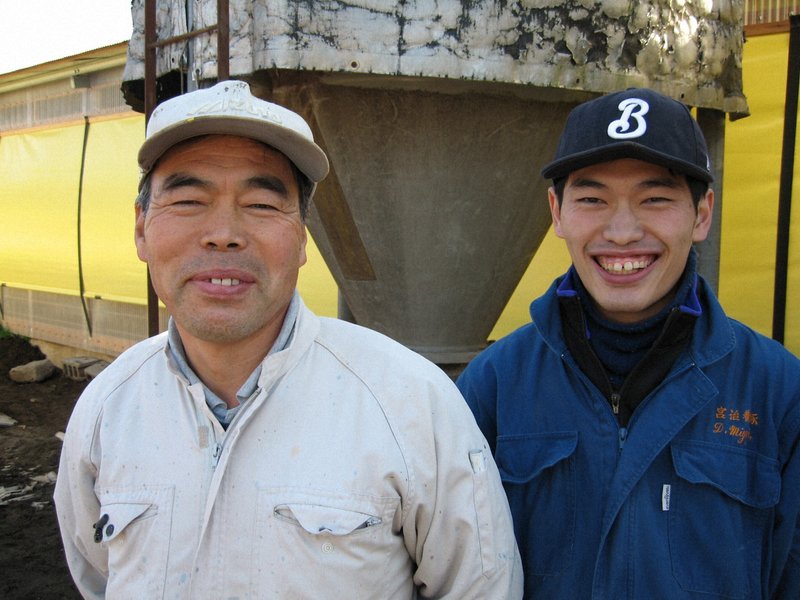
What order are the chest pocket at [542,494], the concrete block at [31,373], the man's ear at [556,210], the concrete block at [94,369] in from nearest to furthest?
1. the chest pocket at [542,494]
2. the man's ear at [556,210]
3. the concrete block at [94,369]
4. the concrete block at [31,373]

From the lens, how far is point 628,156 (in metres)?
1.68

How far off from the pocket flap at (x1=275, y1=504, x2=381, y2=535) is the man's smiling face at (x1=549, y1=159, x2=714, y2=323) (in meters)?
0.70

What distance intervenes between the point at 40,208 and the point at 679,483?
9.34m

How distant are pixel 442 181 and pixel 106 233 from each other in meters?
6.10

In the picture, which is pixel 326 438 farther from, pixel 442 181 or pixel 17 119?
pixel 17 119

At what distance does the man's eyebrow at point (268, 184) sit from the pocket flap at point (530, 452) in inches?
28.7

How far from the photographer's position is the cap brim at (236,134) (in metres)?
1.61

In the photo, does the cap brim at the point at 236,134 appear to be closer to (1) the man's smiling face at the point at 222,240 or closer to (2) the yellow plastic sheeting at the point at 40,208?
(1) the man's smiling face at the point at 222,240

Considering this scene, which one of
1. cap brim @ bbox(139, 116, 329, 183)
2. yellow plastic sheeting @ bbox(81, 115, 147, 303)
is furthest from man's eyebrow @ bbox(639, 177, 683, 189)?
yellow plastic sheeting @ bbox(81, 115, 147, 303)

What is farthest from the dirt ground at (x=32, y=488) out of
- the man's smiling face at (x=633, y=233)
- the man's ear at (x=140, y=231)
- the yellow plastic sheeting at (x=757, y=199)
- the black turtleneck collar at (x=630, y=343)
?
the yellow plastic sheeting at (x=757, y=199)

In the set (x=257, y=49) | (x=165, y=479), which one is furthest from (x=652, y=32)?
(x=165, y=479)

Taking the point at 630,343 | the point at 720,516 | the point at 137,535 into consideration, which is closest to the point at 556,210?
the point at 630,343

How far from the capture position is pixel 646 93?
1.75 metres

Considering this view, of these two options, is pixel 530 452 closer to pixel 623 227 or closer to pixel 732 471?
pixel 732 471
